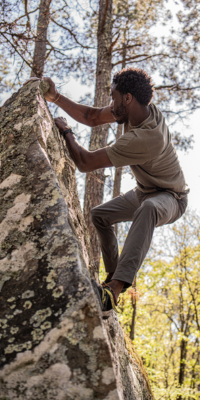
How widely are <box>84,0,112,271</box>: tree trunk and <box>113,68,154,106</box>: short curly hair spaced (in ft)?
8.95

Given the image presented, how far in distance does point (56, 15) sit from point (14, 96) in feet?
17.5

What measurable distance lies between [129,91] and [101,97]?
3.51 m

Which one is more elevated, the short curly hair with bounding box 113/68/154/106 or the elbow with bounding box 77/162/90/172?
the short curly hair with bounding box 113/68/154/106

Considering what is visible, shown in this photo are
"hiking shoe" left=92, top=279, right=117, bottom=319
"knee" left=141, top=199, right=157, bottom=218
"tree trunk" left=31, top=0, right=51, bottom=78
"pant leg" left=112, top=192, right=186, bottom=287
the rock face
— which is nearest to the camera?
the rock face

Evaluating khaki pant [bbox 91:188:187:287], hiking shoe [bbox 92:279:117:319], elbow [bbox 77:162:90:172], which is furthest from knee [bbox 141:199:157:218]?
hiking shoe [bbox 92:279:117:319]

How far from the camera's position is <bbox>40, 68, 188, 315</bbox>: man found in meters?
2.35

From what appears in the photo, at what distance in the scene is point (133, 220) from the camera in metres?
2.43

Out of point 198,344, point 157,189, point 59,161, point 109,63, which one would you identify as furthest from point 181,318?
point 59,161

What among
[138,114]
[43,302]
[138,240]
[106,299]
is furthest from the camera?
[138,114]

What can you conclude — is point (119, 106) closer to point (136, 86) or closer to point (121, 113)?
point (121, 113)

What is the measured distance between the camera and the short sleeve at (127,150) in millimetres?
2461

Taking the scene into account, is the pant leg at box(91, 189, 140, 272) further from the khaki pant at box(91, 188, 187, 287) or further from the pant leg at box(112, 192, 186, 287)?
the pant leg at box(112, 192, 186, 287)

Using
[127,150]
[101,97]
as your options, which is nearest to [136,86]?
[127,150]

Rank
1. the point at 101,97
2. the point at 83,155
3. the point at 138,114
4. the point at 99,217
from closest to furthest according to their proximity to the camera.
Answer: the point at 83,155
the point at 138,114
the point at 99,217
the point at 101,97
